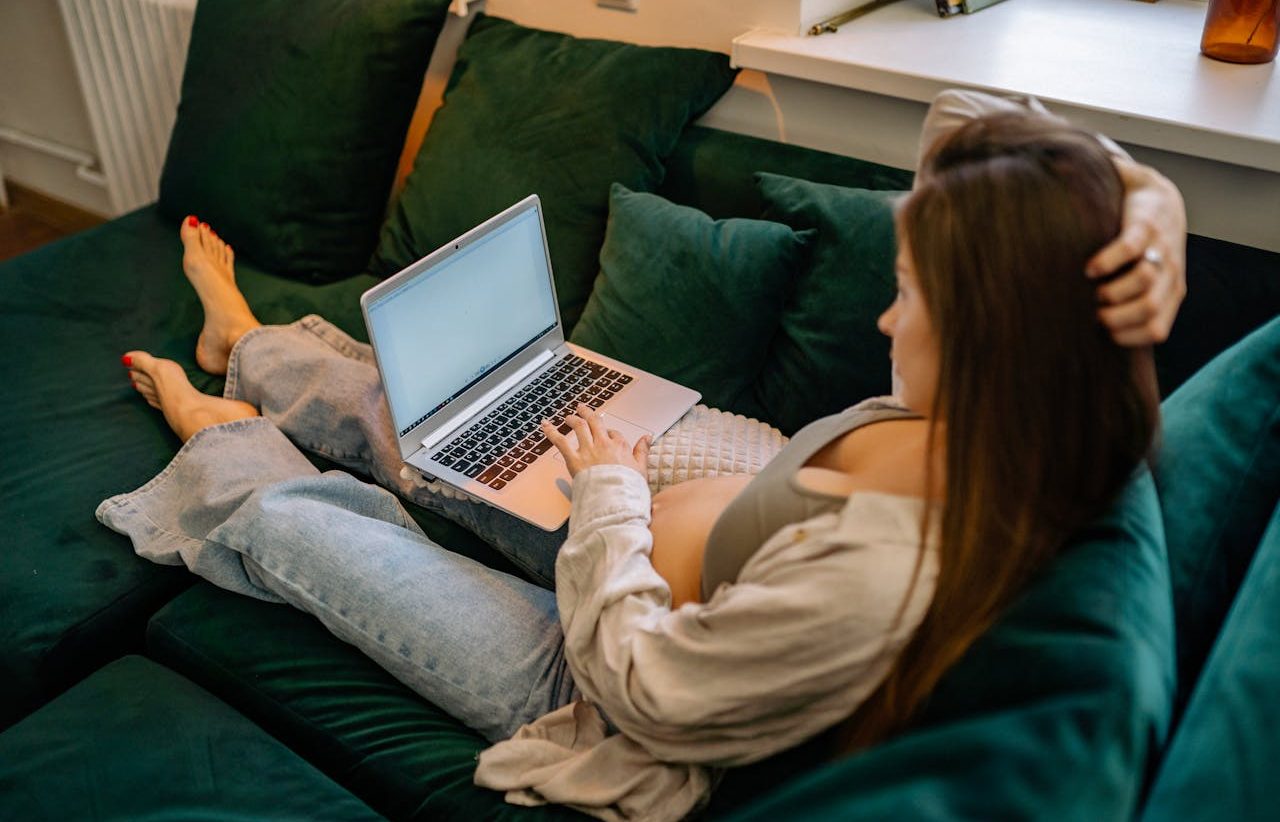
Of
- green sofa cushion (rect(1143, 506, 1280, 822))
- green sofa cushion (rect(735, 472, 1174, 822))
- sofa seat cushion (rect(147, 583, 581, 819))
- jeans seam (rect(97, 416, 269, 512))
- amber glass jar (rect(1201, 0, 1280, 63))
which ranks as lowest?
sofa seat cushion (rect(147, 583, 581, 819))

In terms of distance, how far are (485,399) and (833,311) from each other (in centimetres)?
51

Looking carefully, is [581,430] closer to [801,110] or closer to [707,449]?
[707,449]

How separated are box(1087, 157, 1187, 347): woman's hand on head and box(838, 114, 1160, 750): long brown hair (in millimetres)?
13

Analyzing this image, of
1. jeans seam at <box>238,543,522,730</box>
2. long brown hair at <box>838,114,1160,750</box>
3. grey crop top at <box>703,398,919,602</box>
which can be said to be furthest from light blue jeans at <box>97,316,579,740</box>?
long brown hair at <box>838,114,1160,750</box>

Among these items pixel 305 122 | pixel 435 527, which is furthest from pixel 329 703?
pixel 305 122

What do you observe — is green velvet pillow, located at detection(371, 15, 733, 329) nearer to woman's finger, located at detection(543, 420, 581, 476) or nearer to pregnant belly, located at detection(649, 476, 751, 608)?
woman's finger, located at detection(543, 420, 581, 476)

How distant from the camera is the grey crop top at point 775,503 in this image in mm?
1027

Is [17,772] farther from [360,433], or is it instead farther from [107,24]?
[107,24]

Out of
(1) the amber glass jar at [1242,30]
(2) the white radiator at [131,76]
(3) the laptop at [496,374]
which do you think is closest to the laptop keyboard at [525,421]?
(3) the laptop at [496,374]

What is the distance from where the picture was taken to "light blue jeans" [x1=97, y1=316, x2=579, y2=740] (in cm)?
126

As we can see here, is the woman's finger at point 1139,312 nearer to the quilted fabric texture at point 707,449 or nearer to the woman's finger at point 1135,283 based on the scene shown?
the woman's finger at point 1135,283

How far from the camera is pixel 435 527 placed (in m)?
1.57

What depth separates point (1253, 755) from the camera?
71 cm

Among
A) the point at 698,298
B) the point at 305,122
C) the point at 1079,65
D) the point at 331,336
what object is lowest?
the point at 331,336
